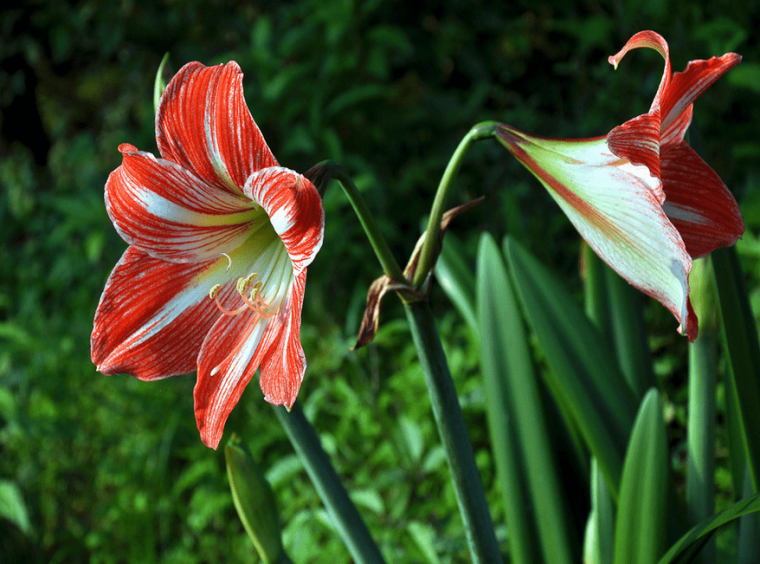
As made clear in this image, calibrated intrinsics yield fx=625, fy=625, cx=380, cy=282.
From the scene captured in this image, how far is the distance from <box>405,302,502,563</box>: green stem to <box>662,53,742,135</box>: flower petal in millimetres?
241

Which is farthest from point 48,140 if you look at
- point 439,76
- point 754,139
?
point 754,139

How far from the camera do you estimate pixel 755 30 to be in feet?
7.01

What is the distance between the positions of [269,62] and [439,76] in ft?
2.19

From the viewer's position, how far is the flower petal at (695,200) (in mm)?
520

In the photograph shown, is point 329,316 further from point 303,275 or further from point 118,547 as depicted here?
point 303,275

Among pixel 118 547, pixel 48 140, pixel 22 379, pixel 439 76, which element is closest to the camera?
pixel 118 547

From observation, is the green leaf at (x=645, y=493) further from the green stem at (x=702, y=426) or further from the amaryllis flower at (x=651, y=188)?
the amaryllis flower at (x=651, y=188)

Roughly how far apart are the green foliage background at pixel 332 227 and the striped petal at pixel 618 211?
0.74 meters

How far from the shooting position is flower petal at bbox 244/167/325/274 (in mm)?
431

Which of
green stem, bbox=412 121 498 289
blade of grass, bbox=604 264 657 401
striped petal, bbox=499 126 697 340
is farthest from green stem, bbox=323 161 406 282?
blade of grass, bbox=604 264 657 401

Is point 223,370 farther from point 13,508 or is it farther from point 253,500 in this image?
point 13,508

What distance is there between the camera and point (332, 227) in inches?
74.0

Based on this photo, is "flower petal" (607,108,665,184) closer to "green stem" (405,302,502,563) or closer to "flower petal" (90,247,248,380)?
"green stem" (405,302,502,563)

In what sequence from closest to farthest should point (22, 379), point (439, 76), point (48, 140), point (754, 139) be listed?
point (22, 379), point (754, 139), point (439, 76), point (48, 140)
